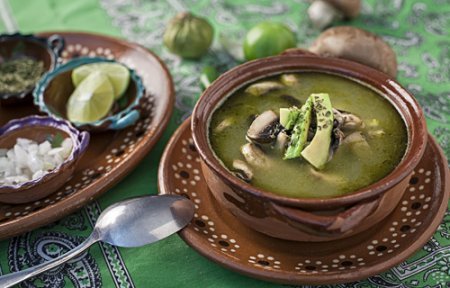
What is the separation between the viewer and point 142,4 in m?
2.63

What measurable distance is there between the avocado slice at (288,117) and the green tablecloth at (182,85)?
0.40m

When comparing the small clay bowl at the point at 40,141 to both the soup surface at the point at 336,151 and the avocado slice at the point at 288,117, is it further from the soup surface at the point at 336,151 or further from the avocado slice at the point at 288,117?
the avocado slice at the point at 288,117

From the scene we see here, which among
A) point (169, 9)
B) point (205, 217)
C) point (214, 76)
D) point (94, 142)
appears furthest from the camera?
point (169, 9)

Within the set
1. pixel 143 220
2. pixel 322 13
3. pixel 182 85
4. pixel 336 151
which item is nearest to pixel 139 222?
pixel 143 220

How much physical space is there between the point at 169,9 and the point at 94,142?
35.4 inches

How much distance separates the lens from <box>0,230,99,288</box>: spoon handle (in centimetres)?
143

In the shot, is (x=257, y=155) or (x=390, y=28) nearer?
(x=257, y=155)

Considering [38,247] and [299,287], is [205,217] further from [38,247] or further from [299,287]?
[38,247]

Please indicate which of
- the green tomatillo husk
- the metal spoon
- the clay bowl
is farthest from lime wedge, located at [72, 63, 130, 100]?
the metal spoon

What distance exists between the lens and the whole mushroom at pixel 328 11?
7.77ft

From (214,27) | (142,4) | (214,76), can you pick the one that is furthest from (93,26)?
(214,76)

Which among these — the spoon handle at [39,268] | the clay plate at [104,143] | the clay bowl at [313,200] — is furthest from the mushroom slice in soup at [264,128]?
the spoon handle at [39,268]

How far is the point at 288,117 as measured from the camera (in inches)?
62.5

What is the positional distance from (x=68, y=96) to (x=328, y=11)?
1.05m
